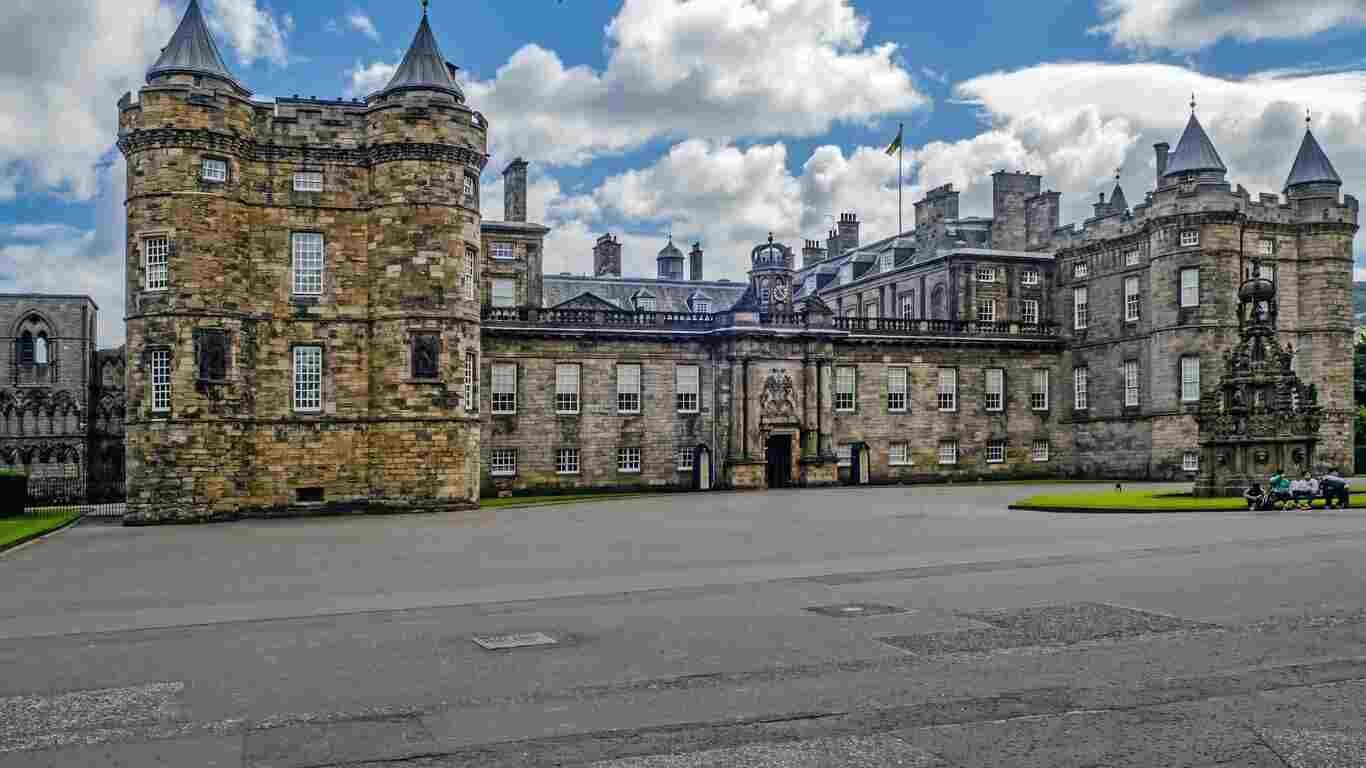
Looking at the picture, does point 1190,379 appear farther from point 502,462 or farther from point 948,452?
point 502,462

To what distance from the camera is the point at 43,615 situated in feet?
49.1

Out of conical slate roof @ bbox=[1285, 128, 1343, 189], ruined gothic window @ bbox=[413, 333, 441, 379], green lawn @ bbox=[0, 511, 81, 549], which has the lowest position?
green lawn @ bbox=[0, 511, 81, 549]

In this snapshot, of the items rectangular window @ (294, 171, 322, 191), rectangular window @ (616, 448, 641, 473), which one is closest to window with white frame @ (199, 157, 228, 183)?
rectangular window @ (294, 171, 322, 191)

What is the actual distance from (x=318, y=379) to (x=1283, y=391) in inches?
1164

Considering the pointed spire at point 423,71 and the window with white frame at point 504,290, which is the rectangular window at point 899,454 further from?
the pointed spire at point 423,71

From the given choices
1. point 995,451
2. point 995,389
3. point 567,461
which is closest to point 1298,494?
point 995,451

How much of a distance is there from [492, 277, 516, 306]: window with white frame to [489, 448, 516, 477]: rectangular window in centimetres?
1022

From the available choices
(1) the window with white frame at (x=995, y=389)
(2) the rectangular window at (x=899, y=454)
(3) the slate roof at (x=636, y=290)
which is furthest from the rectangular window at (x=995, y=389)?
(3) the slate roof at (x=636, y=290)

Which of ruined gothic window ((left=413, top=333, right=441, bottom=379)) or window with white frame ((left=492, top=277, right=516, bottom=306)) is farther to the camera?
window with white frame ((left=492, top=277, right=516, bottom=306))

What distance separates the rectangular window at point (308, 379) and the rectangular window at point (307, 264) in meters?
1.88

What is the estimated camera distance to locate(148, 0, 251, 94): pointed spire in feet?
118

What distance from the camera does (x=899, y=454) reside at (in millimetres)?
54688

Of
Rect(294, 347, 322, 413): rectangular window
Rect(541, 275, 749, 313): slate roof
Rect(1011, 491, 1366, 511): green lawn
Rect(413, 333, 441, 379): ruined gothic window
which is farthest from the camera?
Rect(541, 275, 749, 313): slate roof

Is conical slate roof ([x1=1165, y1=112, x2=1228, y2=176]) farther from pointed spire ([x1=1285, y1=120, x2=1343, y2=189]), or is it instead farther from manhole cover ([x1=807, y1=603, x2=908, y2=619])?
manhole cover ([x1=807, y1=603, x2=908, y2=619])
